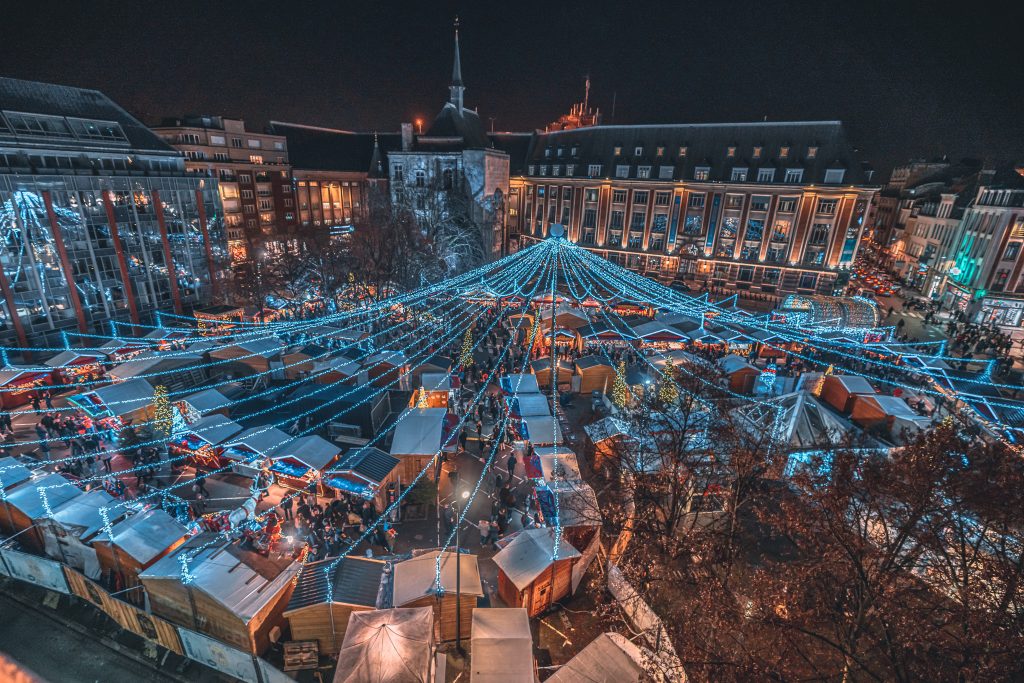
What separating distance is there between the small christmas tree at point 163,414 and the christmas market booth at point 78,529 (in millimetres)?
3941

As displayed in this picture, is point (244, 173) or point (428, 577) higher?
point (244, 173)

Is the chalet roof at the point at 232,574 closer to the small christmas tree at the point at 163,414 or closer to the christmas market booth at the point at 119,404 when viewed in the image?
the small christmas tree at the point at 163,414

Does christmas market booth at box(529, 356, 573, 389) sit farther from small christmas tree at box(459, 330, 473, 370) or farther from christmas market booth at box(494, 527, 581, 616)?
christmas market booth at box(494, 527, 581, 616)

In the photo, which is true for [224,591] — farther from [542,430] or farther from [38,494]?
[542,430]

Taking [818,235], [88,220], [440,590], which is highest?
[818,235]

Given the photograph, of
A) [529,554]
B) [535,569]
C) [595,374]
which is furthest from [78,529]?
[595,374]

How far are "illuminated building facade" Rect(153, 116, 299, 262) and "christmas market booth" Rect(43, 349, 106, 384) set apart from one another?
1826 cm

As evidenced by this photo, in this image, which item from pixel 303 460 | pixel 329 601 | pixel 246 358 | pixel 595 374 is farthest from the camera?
pixel 595 374

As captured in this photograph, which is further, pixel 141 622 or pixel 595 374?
pixel 595 374

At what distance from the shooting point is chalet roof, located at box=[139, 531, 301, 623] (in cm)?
938

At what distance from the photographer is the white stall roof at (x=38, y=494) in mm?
11719

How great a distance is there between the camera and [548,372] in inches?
841

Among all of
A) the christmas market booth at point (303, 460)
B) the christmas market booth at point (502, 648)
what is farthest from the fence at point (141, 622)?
the christmas market booth at point (303, 460)

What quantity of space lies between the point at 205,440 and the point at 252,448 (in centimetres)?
203
